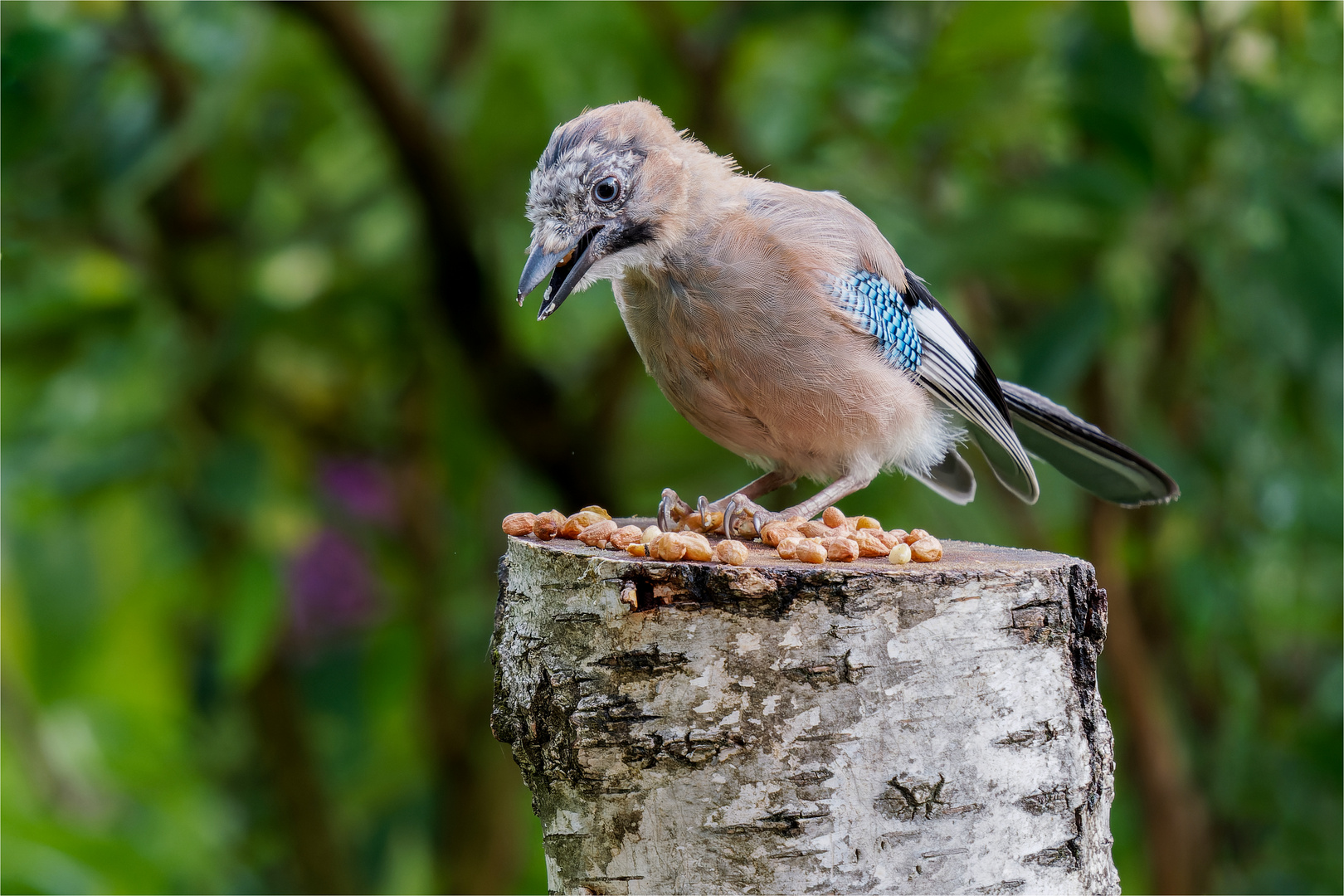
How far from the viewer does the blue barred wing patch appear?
7.16ft

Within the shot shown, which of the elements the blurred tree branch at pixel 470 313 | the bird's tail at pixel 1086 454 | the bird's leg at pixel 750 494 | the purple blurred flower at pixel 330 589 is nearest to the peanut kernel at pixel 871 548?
the bird's leg at pixel 750 494

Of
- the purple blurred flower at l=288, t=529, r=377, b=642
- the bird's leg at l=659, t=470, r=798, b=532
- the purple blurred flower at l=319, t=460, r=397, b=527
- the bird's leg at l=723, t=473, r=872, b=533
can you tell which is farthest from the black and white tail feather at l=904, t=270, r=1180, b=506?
the purple blurred flower at l=288, t=529, r=377, b=642

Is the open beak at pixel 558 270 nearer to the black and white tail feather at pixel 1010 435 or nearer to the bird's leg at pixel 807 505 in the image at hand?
the bird's leg at pixel 807 505

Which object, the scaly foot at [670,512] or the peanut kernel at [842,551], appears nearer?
the peanut kernel at [842,551]

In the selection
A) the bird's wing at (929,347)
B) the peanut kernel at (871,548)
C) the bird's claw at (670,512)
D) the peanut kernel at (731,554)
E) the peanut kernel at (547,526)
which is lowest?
the peanut kernel at (731,554)

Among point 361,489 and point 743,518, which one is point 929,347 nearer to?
point 743,518

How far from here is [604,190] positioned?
82.1 inches

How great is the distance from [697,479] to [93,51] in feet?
6.69

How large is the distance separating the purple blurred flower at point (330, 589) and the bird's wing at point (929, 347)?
241cm

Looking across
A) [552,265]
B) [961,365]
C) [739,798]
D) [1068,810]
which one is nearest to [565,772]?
[739,798]

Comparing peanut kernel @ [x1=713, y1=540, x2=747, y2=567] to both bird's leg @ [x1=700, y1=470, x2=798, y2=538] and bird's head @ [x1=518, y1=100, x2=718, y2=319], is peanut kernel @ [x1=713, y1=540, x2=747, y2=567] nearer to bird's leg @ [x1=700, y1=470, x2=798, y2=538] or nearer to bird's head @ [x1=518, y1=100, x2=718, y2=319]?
bird's leg @ [x1=700, y1=470, x2=798, y2=538]

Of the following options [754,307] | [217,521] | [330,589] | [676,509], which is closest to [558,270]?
[754,307]

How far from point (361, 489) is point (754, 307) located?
2.30 metres

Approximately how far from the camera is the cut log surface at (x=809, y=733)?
4.77ft
